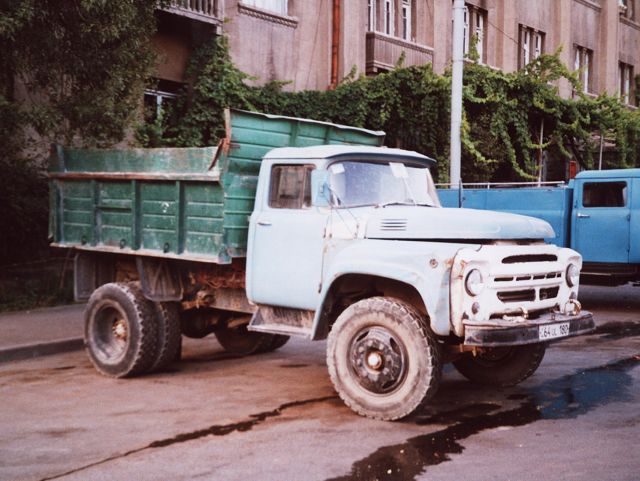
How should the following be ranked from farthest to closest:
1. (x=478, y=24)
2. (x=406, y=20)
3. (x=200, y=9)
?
1. (x=478, y=24)
2. (x=406, y=20)
3. (x=200, y=9)

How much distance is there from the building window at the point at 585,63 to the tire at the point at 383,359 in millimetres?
31449

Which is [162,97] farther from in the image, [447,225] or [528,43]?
[528,43]

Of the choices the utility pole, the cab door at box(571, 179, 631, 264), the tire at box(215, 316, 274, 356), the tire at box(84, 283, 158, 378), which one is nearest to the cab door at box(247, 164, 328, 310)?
the tire at box(84, 283, 158, 378)

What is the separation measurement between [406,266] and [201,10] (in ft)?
42.5

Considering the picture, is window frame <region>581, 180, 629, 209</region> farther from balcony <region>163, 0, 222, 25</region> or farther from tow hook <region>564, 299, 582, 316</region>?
balcony <region>163, 0, 222, 25</region>

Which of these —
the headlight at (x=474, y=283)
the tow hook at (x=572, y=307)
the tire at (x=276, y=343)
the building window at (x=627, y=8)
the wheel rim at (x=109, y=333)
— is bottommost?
the tire at (x=276, y=343)

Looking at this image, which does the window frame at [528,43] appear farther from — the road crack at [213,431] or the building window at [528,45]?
the road crack at [213,431]

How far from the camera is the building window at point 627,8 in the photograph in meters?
39.0

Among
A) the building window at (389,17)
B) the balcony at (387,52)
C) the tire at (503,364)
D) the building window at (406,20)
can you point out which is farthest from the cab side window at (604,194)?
the building window at (406,20)

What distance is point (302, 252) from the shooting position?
7926mm

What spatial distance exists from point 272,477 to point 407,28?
2204 cm

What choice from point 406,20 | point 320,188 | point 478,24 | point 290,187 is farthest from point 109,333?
point 478,24

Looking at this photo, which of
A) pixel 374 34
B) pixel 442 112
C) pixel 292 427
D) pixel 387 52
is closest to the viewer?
pixel 292 427

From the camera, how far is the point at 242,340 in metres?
10.4
